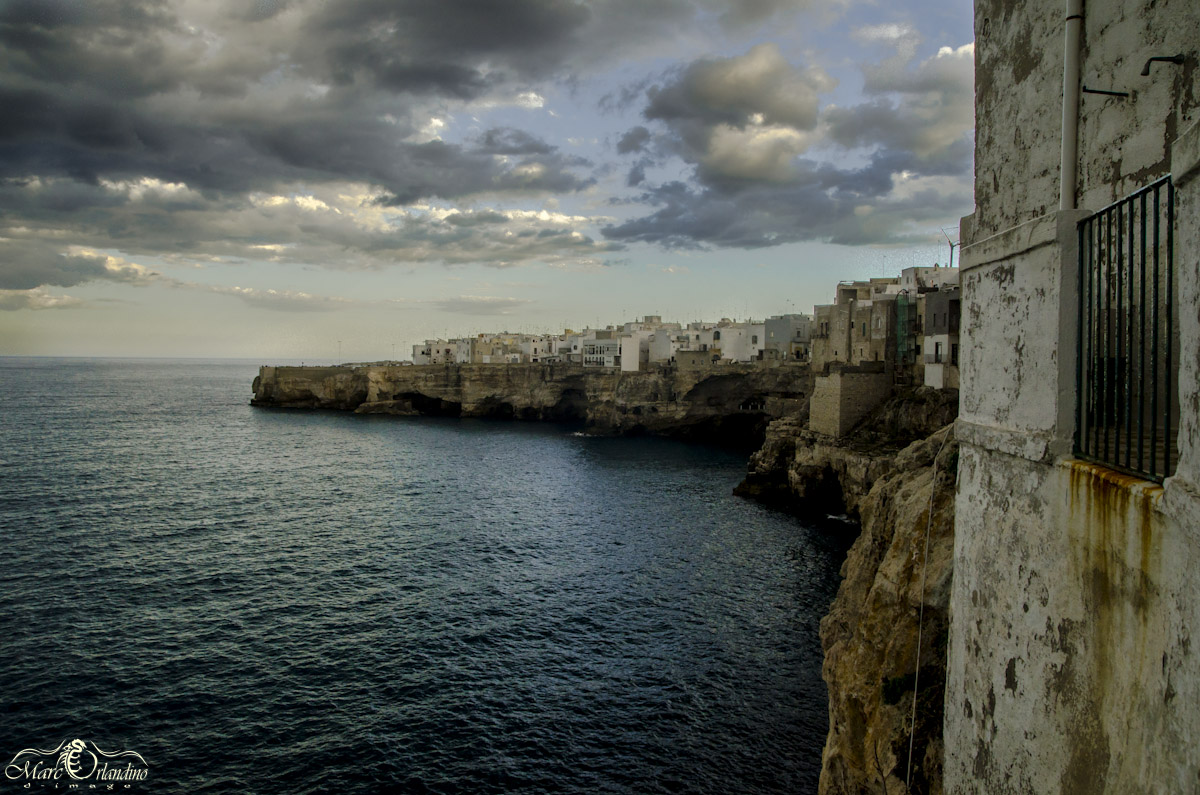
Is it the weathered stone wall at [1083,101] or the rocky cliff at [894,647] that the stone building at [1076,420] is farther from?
the rocky cliff at [894,647]

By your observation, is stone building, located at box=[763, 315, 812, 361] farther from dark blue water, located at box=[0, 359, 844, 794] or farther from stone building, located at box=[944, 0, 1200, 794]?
stone building, located at box=[944, 0, 1200, 794]

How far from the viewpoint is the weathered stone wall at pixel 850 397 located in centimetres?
4441

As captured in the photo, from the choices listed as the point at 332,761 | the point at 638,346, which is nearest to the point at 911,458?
the point at 332,761

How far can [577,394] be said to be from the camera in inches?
3622

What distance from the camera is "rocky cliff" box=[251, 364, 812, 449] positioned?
71688 mm

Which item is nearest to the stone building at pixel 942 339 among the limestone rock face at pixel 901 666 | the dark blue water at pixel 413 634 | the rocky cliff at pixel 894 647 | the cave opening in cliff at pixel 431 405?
the dark blue water at pixel 413 634

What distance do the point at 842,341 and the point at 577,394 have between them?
4098 centimetres

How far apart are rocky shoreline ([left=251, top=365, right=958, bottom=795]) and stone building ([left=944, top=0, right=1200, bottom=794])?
2.26 m

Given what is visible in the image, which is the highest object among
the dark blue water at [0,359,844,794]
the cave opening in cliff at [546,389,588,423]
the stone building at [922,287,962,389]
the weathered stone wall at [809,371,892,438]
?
the stone building at [922,287,962,389]

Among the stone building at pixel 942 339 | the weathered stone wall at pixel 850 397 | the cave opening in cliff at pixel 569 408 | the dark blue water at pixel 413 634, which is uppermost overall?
the stone building at pixel 942 339

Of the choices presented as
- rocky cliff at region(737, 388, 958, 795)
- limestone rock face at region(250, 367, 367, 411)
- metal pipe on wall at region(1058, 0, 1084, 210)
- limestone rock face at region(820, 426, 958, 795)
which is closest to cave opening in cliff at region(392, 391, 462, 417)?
limestone rock face at region(250, 367, 367, 411)

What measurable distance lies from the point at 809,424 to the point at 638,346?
40739mm

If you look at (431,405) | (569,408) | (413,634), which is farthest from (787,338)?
(413,634)

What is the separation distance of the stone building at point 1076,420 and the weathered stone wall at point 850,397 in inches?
1576
